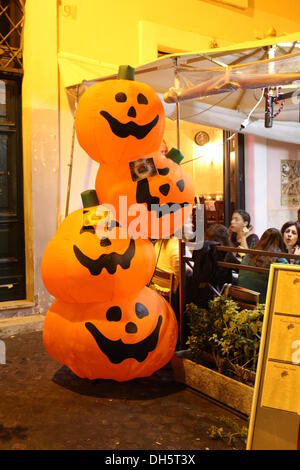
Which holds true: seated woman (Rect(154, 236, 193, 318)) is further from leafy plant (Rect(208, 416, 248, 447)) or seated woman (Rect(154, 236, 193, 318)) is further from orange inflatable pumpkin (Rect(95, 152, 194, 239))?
leafy plant (Rect(208, 416, 248, 447))

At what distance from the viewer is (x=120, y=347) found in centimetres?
358

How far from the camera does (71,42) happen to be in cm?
582

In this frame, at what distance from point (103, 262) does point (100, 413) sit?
3.36 ft

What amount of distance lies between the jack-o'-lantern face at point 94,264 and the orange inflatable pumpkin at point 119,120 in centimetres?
55

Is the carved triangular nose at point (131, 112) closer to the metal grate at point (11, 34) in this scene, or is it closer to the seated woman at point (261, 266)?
the seated woman at point (261, 266)

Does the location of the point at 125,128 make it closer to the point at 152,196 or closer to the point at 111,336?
the point at 152,196

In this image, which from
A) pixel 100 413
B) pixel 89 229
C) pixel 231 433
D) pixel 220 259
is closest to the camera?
pixel 231 433

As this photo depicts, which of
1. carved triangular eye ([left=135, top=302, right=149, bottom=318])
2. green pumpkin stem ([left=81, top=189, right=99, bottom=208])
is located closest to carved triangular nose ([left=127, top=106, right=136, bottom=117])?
green pumpkin stem ([left=81, top=189, right=99, bottom=208])

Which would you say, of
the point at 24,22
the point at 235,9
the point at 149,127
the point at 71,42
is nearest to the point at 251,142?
the point at 235,9

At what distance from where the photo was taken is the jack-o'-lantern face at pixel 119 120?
3.57 m

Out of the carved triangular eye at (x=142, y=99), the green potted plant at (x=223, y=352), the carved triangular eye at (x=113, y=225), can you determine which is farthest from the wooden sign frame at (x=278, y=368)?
the carved triangular eye at (x=142, y=99)

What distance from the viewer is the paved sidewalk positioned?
9.62ft

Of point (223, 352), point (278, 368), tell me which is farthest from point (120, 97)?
point (278, 368)

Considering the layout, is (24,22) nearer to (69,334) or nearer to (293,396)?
(69,334)
